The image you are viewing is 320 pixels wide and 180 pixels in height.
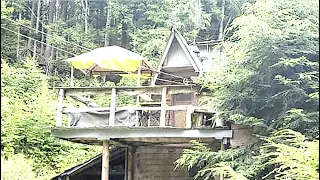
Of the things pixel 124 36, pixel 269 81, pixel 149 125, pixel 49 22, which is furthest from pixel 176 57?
pixel 49 22

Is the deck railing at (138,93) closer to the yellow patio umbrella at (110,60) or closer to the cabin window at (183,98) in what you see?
the yellow patio umbrella at (110,60)

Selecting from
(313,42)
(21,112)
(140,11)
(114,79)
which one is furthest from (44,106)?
(140,11)

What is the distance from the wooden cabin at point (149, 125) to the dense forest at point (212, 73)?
47cm

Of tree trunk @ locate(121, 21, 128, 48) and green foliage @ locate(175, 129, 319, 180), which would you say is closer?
green foliage @ locate(175, 129, 319, 180)

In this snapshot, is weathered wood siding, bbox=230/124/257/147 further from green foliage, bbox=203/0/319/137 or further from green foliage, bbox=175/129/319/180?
green foliage, bbox=203/0/319/137

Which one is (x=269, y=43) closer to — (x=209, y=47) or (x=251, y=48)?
(x=251, y=48)

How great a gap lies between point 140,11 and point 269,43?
716 inches

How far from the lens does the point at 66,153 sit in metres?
14.1

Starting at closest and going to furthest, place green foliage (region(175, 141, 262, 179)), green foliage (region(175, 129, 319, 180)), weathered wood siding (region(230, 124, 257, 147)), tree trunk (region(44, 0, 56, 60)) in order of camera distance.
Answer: green foliage (region(175, 129, 319, 180)) → green foliage (region(175, 141, 262, 179)) → weathered wood siding (region(230, 124, 257, 147)) → tree trunk (region(44, 0, 56, 60))

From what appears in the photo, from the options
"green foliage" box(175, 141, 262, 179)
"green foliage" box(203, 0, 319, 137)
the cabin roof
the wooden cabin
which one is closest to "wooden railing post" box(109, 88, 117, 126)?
the wooden cabin

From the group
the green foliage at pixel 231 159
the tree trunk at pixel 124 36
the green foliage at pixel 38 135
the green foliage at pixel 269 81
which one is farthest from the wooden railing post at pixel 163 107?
the tree trunk at pixel 124 36

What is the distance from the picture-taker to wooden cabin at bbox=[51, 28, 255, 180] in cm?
886

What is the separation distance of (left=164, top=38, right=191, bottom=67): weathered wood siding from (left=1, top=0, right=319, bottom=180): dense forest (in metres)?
1.25

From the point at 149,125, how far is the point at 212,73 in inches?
105
